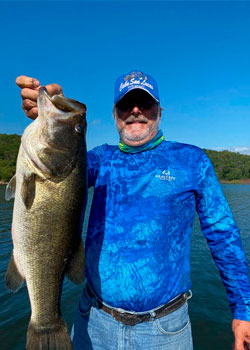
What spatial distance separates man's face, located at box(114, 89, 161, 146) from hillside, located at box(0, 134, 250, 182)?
68.0 metres

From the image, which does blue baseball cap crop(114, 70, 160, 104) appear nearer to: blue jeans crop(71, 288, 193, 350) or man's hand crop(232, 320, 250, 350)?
blue jeans crop(71, 288, 193, 350)

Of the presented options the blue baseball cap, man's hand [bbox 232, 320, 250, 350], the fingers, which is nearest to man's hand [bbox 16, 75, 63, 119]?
the fingers

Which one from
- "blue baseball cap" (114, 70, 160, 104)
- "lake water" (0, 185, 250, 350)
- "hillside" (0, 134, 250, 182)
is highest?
"hillside" (0, 134, 250, 182)

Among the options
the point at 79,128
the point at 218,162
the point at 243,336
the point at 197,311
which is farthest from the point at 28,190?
the point at 218,162

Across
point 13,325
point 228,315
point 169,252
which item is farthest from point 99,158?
point 228,315

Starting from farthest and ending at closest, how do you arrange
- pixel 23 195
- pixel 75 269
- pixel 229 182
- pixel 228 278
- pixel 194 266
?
pixel 229 182, pixel 194 266, pixel 228 278, pixel 75 269, pixel 23 195

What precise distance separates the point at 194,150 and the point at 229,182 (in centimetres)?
13064

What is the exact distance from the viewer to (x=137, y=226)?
8.70 ft

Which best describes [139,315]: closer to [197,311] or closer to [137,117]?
[137,117]

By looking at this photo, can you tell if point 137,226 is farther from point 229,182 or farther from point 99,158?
point 229,182

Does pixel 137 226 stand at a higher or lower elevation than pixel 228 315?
higher

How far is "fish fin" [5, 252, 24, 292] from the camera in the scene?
2.44 meters

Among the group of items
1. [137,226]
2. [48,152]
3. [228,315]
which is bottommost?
[228,315]

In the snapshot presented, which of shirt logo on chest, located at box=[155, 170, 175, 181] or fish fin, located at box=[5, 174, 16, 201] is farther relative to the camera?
shirt logo on chest, located at box=[155, 170, 175, 181]
